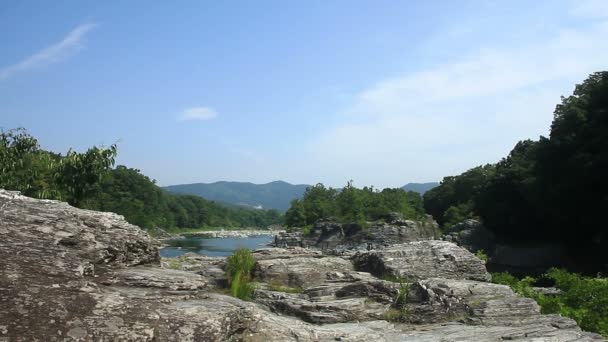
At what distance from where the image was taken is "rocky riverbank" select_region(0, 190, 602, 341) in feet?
23.6

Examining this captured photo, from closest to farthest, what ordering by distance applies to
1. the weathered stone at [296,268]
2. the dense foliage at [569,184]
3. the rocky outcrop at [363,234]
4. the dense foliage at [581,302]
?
the dense foliage at [581,302] → the weathered stone at [296,268] → the dense foliage at [569,184] → the rocky outcrop at [363,234]

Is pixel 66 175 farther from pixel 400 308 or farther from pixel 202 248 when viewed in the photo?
pixel 202 248

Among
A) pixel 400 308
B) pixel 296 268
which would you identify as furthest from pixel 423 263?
pixel 400 308

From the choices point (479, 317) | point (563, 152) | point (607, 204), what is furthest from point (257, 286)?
point (563, 152)

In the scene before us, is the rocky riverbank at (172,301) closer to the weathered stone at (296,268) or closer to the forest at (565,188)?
the weathered stone at (296,268)

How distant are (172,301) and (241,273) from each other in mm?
6323

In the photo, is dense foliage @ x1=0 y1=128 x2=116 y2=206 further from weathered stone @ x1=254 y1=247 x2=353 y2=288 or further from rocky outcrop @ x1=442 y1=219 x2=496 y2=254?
rocky outcrop @ x1=442 y1=219 x2=496 y2=254

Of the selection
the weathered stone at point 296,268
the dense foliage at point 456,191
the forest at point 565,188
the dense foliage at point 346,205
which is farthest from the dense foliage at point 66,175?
the dense foliage at point 456,191

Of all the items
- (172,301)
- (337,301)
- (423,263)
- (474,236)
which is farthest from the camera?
(474,236)

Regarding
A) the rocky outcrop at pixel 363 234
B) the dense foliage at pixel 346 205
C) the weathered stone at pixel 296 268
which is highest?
the dense foliage at pixel 346 205

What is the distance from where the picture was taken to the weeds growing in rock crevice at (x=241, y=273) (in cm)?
1285

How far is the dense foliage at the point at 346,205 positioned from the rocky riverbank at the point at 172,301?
240 ft

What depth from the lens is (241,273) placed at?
14531 millimetres

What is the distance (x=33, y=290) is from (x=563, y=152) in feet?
185
